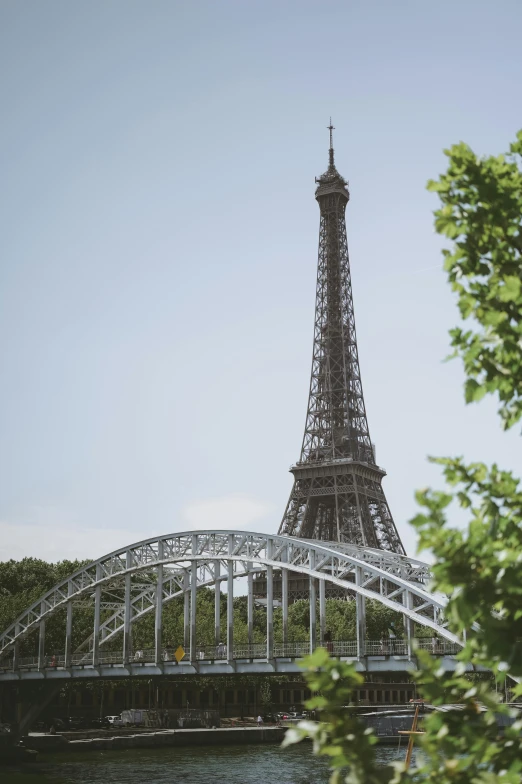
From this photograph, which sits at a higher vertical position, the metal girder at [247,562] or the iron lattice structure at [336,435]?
the iron lattice structure at [336,435]

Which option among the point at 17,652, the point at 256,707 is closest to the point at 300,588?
the point at 256,707

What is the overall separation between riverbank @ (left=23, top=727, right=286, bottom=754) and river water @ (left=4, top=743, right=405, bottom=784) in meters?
1.32

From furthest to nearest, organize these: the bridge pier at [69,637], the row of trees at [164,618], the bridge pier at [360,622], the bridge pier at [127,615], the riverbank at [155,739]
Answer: the row of trees at [164,618] → the bridge pier at [69,637] → the bridge pier at [127,615] → the riverbank at [155,739] → the bridge pier at [360,622]

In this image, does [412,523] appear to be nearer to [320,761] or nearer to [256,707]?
[320,761]

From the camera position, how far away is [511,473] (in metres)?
7.74

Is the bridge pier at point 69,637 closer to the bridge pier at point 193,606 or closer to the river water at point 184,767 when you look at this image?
the river water at point 184,767

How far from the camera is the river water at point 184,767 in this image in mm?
42906

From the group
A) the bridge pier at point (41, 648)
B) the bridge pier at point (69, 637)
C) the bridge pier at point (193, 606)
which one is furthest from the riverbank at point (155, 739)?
the bridge pier at point (193, 606)

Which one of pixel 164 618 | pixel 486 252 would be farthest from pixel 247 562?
pixel 486 252

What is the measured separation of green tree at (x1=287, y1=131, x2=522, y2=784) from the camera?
6.75 meters

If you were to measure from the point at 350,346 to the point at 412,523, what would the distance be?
110 meters

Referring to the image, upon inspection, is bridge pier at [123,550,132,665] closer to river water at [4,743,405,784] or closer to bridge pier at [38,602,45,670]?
river water at [4,743,405,784]

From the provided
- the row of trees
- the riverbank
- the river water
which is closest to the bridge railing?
the riverbank

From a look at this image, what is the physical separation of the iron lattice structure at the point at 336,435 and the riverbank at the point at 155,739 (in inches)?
1287
